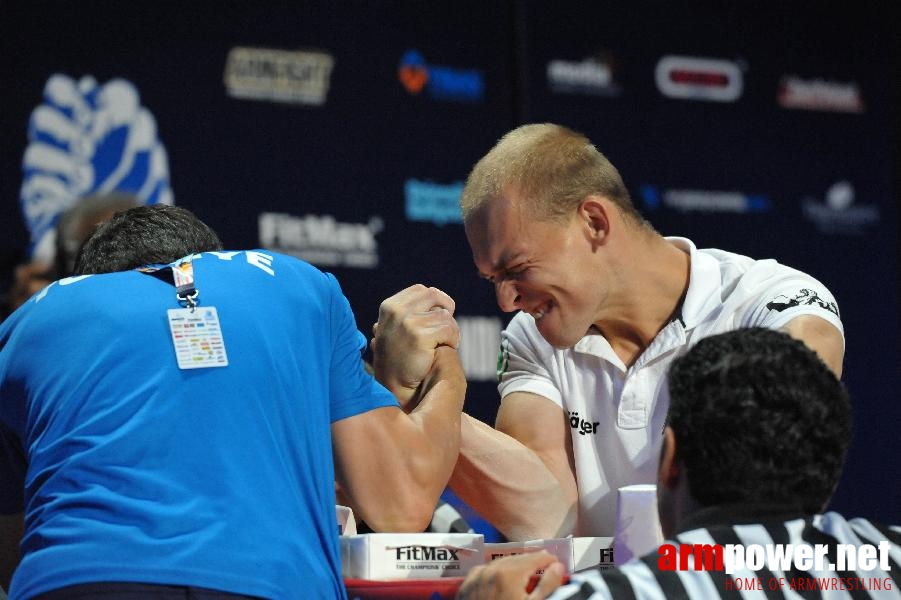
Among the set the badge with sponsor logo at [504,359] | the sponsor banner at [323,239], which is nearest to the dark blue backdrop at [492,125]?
the sponsor banner at [323,239]

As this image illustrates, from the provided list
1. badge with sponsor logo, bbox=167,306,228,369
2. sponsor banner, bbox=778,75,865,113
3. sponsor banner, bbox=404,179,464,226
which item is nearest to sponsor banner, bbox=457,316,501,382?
sponsor banner, bbox=404,179,464,226

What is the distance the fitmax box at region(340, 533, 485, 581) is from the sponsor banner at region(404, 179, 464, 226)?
2.83 metres

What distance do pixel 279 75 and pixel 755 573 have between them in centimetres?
331

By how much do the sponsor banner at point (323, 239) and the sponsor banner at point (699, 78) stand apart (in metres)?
1.36

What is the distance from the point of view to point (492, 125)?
4.76 m

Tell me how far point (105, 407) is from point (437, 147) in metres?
3.08

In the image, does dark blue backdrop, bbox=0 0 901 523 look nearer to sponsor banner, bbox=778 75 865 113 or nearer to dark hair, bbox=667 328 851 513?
sponsor banner, bbox=778 75 865 113

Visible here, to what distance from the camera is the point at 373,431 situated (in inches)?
74.5

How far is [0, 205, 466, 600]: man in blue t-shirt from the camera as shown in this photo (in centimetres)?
163

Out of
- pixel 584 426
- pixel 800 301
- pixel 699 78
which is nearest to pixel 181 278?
pixel 584 426

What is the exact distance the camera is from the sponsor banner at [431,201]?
457cm

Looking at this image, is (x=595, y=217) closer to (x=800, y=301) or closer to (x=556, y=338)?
(x=556, y=338)

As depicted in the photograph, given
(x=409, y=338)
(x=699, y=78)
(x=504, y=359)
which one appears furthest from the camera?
(x=699, y=78)

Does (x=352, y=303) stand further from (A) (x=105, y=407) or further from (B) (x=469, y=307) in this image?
(A) (x=105, y=407)
